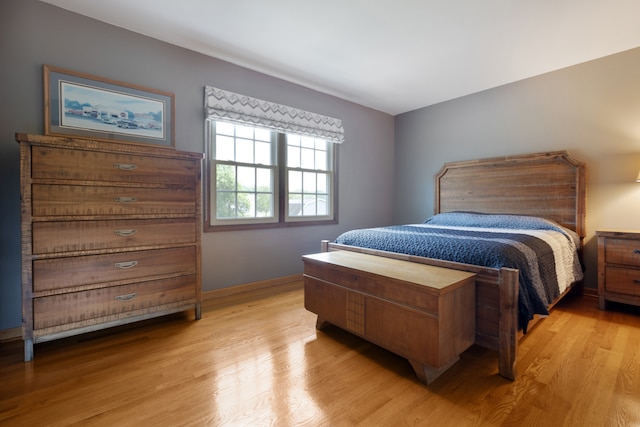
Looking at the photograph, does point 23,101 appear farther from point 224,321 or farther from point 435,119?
point 435,119

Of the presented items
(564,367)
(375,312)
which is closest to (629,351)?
(564,367)

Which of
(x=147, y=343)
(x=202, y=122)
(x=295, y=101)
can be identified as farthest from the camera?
(x=295, y=101)

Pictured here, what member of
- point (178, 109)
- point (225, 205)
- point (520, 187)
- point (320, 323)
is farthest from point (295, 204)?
point (520, 187)

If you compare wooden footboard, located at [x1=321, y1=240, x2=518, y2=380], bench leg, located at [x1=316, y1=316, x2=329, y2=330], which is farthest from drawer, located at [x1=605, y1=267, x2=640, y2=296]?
bench leg, located at [x1=316, y1=316, x2=329, y2=330]

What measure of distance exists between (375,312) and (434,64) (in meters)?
2.61

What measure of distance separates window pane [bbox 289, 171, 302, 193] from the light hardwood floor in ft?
5.76

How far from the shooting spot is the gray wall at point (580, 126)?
→ 2740 mm

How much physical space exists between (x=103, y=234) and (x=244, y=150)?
1.57 m

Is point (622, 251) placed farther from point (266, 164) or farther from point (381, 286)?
point (266, 164)

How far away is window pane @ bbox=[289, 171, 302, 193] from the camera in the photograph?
3486 millimetres

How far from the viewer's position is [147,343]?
6.48 feet

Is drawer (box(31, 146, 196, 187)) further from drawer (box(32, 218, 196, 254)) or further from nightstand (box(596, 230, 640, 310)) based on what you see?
nightstand (box(596, 230, 640, 310))

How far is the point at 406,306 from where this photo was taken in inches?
60.8

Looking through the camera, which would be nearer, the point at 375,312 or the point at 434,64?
the point at 375,312
